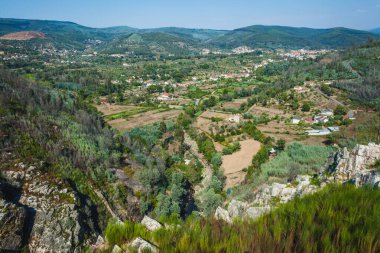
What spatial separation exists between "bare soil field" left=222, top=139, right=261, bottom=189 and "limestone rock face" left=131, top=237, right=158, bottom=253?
25899 millimetres

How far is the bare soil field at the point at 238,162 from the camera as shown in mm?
29294

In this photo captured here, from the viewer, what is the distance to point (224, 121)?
50.1 meters

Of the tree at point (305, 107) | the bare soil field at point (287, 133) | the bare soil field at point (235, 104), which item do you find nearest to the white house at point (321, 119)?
the bare soil field at point (287, 133)

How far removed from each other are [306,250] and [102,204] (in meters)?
23.9

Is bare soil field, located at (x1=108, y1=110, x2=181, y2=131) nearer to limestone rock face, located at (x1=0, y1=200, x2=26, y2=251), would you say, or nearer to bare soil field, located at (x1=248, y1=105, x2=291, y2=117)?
bare soil field, located at (x1=248, y1=105, x2=291, y2=117)

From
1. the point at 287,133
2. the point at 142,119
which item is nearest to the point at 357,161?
the point at 287,133

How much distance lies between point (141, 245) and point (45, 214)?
63.1ft

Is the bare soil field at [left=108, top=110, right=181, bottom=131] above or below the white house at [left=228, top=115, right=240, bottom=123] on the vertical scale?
below

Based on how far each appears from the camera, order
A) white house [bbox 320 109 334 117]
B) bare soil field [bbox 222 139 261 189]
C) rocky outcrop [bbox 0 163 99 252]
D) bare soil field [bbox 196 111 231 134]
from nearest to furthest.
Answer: rocky outcrop [bbox 0 163 99 252], bare soil field [bbox 222 139 261 189], bare soil field [bbox 196 111 231 134], white house [bbox 320 109 334 117]

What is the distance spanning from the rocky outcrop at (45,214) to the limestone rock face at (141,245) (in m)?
15.0

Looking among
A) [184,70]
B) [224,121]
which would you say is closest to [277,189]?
[224,121]

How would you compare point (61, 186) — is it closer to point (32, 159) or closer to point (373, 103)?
point (32, 159)

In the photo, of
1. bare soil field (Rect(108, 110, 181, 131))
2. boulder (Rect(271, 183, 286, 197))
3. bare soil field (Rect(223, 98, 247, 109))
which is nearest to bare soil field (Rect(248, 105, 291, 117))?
bare soil field (Rect(223, 98, 247, 109))

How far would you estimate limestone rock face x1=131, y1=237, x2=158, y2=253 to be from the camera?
2.56 meters
